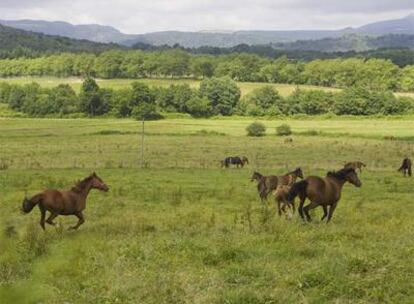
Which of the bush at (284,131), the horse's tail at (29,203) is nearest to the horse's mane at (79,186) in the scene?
the horse's tail at (29,203)

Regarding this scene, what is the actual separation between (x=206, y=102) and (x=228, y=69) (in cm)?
5527

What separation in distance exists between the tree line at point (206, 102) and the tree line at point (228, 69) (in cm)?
3431

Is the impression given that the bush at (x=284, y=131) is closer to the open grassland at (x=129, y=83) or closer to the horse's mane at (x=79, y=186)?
the open grassland at (x=129, y=83)

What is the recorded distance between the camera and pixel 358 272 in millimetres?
10344

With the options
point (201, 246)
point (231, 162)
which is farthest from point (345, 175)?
point (231, 162)

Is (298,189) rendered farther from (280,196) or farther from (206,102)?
(206,102)

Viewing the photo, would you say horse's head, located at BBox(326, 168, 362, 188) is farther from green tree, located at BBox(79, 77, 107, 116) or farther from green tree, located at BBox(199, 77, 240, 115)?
green tree, located at BBox(79, 77, 107, 116)

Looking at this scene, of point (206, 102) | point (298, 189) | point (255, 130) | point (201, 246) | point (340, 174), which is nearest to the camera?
point (201, 246)

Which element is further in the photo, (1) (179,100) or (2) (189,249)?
(1) (179,100)

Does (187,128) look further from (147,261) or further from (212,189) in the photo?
(147,261)

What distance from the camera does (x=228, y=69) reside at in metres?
164

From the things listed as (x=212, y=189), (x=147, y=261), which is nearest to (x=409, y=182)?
(x=212, y=189)

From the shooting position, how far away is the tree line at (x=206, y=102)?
4309 inches

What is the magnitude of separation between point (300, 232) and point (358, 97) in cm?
9974
